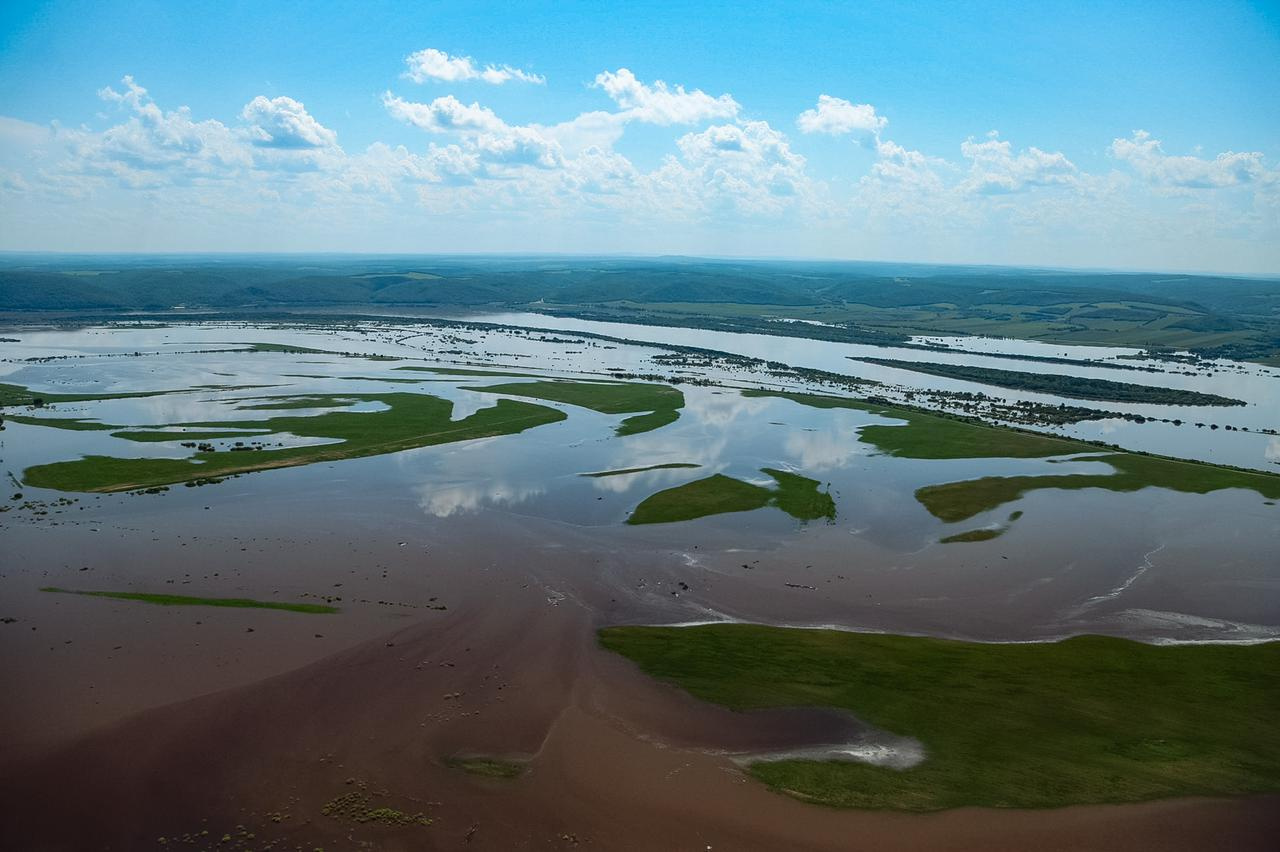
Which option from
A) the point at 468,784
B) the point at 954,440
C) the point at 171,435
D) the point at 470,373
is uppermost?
the point at 470,373

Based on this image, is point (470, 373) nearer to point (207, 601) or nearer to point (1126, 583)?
point (207, 601)

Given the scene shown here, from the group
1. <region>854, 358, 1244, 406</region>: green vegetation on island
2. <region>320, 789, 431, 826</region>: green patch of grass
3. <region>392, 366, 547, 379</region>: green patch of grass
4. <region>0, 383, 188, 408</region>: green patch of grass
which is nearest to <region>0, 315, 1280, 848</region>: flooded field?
<region>320, 789, 431, 826</region>: green patch of grass

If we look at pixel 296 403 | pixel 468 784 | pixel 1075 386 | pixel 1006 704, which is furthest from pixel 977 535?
pixel 1075 386

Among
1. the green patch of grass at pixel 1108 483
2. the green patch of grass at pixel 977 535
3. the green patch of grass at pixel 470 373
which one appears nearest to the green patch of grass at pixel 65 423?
the green patch of grass at pixel 470 373

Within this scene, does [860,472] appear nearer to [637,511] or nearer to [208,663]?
[637,511]

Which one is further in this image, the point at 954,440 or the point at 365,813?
the point at 954,440

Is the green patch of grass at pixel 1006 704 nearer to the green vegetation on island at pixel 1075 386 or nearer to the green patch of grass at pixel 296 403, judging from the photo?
the green patch of grass at pixel 296 403
